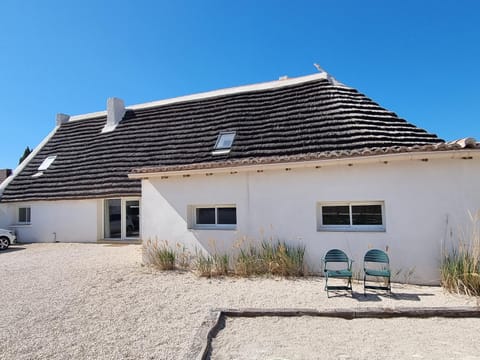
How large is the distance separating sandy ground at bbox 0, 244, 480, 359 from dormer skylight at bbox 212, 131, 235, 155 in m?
5.09

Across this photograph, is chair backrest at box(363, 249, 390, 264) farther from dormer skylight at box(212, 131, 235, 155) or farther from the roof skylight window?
the roof skylight window

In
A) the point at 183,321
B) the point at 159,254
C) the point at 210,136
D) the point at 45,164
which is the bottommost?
the point at 183,321

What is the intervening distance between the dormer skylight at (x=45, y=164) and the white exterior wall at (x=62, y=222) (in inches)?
69.3

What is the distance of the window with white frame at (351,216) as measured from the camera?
7.31 meters

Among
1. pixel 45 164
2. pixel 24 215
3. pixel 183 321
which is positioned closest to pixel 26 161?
pixel 45 164

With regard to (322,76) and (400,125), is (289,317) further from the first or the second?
(322,76)

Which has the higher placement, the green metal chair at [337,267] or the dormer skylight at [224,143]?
the dormer skylight at [224,143]

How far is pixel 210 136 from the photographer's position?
12.6m

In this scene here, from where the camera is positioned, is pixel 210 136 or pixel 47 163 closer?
pixel 210 136

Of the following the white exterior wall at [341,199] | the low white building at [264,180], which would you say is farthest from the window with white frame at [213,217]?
the white exterior wall at [341,199]

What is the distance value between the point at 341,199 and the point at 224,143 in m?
5.82

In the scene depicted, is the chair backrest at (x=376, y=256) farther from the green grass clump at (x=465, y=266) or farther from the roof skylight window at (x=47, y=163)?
the roof skylight window at (x=47, y=163)

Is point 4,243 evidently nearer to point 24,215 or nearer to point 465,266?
point 24,215

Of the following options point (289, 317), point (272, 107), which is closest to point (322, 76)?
point (272, 107)
